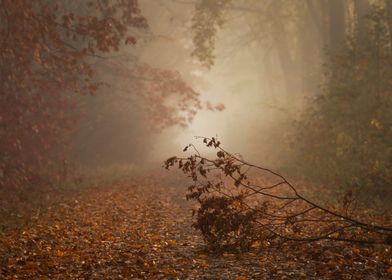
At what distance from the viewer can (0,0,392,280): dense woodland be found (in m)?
7.90

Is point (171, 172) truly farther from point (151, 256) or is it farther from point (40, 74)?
point (151, 256)

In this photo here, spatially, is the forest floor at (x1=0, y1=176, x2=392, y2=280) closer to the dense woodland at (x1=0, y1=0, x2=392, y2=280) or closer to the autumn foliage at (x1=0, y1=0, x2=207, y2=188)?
the dense woodland at (x1=0, y1=0, x2=392, y2=280)

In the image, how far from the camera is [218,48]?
55188mm

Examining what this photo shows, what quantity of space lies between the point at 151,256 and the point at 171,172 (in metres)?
15.9

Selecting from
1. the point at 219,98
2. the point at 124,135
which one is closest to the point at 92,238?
the point at 124,135

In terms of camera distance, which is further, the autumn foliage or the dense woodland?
the autumn foliage

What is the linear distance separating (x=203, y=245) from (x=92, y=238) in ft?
6.62

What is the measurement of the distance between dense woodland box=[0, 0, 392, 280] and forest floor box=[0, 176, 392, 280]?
1.2 inches

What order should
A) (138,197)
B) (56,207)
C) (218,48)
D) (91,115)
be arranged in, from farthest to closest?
(218,48), (91,115), (138,197), (56,207)

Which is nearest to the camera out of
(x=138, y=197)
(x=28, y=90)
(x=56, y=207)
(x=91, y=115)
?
(x=56, y=207)

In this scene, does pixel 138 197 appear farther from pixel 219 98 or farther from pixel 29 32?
pixel 219 98

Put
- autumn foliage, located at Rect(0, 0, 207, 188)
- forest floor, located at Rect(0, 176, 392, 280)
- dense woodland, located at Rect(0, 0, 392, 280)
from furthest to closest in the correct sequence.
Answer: autumn foliage, located at Rect(0, 0, 207, 188) < dense woodland, located at Rect(0, 0, 392, 280) < forest floor, located at Rect(0, 176, 392, 280)

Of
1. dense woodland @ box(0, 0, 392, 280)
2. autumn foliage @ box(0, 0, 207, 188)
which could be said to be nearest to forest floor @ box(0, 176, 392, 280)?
dense woodland @ box(0, 0, 392, 280)

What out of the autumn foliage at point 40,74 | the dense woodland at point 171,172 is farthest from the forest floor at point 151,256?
the autumn foliage at point 40,74
